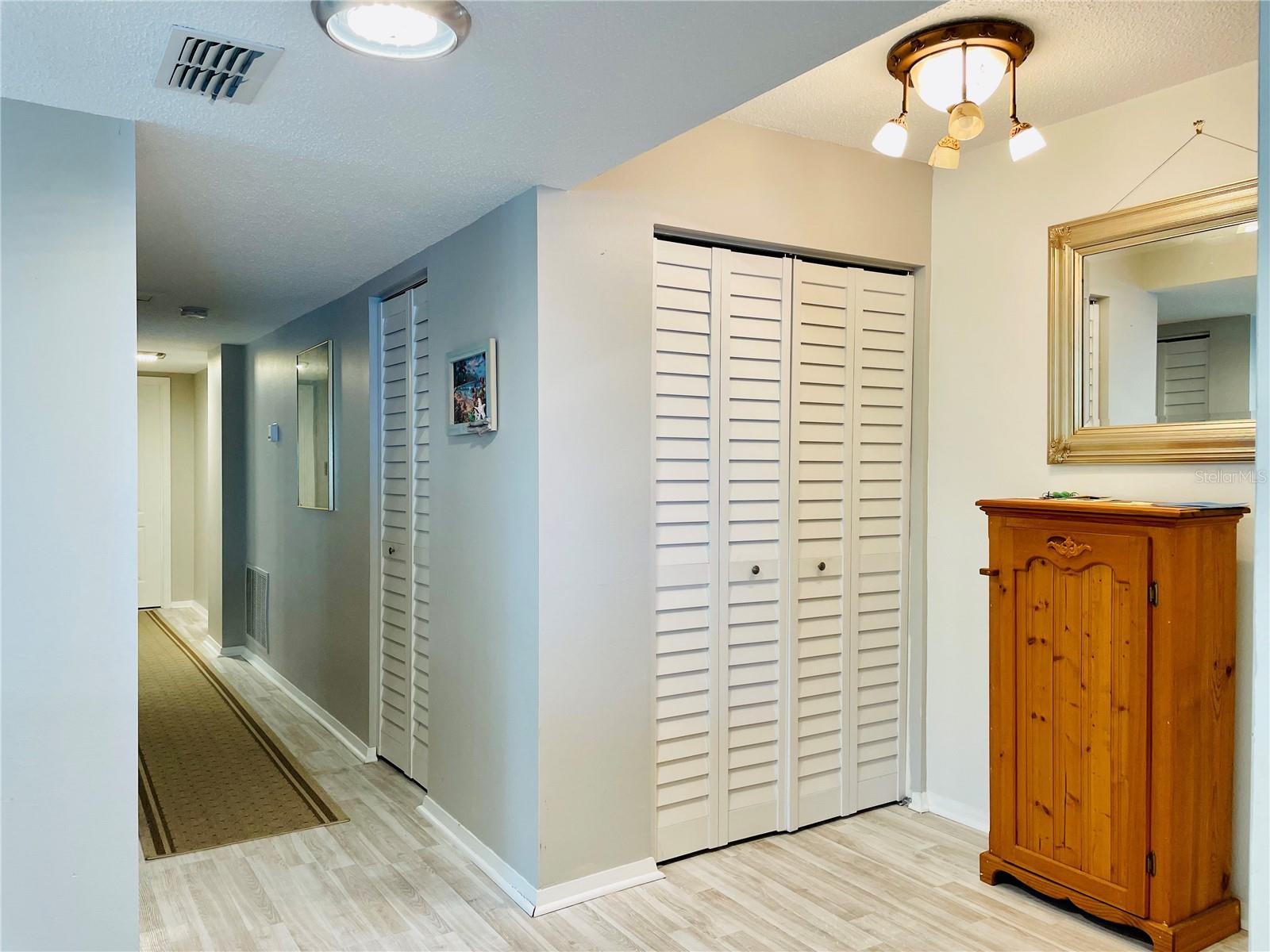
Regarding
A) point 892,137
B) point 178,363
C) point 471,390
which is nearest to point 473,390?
point 471,390

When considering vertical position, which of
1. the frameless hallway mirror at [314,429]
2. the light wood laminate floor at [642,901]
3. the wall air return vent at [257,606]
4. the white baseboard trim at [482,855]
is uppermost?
the frameless hallway mirror at [314,429]

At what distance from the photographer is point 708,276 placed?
2.97 metres

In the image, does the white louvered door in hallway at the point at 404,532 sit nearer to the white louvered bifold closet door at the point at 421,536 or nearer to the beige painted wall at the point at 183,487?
the white louvered bifold closet door at the point at 421,536

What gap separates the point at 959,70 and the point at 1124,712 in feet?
5.97

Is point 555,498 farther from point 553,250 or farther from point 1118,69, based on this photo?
point 1118,69

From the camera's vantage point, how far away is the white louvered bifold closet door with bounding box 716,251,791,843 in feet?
9.95

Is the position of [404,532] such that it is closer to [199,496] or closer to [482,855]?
[482,855]

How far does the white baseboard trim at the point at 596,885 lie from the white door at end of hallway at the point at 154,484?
688 cm

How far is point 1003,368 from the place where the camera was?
3.20 metres

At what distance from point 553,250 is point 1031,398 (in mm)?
1733

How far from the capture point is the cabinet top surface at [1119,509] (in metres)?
2.39

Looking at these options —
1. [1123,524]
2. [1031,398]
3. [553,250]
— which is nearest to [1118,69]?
[1031,398]

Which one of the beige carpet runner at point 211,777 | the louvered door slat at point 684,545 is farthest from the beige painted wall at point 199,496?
the louvered door slat at point 684,545

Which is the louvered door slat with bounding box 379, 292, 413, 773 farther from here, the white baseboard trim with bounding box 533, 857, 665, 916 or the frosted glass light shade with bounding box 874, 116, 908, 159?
the frosted glass light shade with bounding box 874, 116, 908, 159
